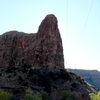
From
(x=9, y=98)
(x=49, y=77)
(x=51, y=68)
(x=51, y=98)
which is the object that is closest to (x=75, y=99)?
(x=51, y=98)

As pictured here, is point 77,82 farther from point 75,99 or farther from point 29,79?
point 75,99

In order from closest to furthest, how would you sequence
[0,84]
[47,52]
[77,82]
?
1. [0,84]
2. [77,82]
3. [47,52]

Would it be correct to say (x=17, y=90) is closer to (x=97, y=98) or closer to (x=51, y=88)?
(x=51, y=88)

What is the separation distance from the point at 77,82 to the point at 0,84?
44.8 m

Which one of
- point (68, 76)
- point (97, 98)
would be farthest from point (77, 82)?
point (97, 98)

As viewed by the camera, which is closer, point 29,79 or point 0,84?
point 0,84

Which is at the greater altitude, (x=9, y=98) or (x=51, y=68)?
(x=51, y=68)

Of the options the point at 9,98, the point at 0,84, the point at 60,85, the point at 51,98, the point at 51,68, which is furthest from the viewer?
the point at 51,68

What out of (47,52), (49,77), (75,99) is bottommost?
(75,99)

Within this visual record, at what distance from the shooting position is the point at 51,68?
17525 centimetres

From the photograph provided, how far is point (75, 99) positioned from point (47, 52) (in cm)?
9195

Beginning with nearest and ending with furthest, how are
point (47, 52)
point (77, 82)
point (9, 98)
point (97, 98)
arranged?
point (9, 98)
point (97, 98)
point (77, 82)
point (47, 52)

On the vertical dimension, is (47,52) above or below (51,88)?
above

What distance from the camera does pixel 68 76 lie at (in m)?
164
